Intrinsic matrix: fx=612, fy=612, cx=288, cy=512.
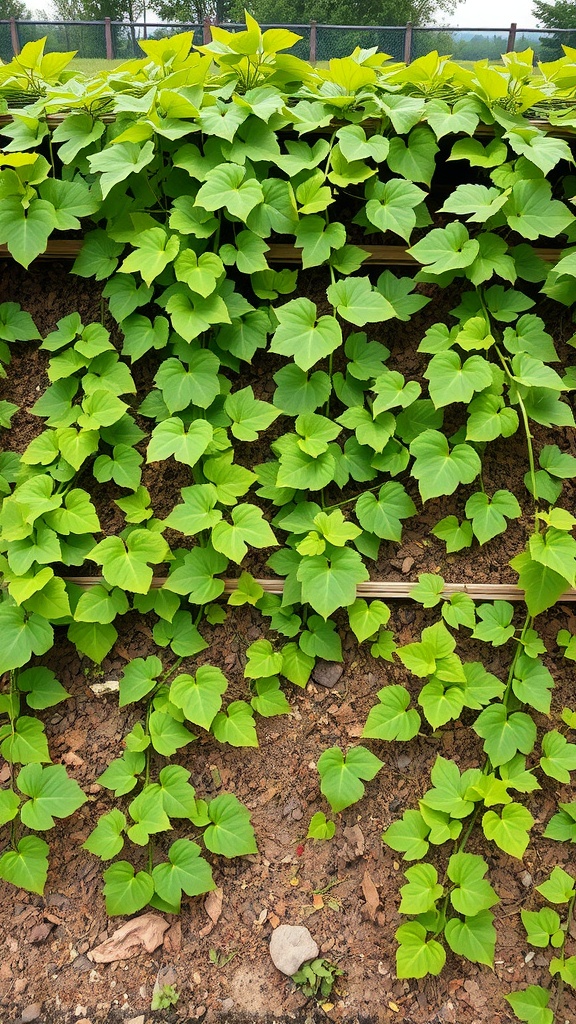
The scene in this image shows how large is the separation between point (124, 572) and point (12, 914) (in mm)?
932

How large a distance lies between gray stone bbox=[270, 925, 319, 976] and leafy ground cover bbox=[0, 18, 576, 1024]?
44mm

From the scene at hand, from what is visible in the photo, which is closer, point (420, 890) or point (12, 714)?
point (420, 890)

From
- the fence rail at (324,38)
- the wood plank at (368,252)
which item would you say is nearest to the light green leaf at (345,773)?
the wood plank at (368,252)

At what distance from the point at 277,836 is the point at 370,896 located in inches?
10.5

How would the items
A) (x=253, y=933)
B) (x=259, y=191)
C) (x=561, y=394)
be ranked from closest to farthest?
1. (x=259, y=191)
2. (x=253, y=933)
3. (x=561, y=394)

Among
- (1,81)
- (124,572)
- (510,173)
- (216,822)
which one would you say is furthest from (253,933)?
(1,81)

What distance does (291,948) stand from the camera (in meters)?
1.47

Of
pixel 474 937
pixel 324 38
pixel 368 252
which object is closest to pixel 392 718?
pixel 474 937

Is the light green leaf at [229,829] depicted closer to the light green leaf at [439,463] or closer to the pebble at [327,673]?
the pebble at [327,673]

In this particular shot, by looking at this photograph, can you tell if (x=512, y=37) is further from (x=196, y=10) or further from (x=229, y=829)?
(x=229, y=829)

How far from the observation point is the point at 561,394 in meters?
1.66

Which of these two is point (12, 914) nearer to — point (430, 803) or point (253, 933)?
point (253, 933)

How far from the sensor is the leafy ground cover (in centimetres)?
145

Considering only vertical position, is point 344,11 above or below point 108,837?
above
